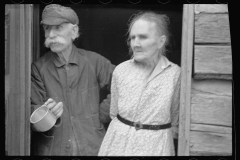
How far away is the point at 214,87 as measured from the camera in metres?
1.52

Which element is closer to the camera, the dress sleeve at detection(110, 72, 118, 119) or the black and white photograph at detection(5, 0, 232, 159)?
the black and white photograph at detection(5, 0, 232, 159)

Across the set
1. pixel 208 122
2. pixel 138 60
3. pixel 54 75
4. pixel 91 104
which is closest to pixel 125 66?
pixel 138 60

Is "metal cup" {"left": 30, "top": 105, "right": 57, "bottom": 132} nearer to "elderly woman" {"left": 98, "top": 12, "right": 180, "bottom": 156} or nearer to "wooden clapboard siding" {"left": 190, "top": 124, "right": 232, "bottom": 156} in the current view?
"elderly woman" {"left": 98, "top": 12, "right": 180, "bottom": 156}

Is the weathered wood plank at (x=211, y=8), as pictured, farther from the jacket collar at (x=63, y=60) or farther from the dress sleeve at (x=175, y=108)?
the jacket collar at (x=63, y=60)

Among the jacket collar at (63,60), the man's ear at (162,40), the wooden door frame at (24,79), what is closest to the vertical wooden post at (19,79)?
the wooden door frame at (24,79)

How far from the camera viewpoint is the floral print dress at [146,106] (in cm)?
159

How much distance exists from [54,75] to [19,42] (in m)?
0.24

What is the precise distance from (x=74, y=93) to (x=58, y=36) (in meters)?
0.29

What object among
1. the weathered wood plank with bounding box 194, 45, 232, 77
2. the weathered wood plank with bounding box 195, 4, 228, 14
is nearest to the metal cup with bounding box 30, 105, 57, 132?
the weathered wood plank with bounding box 194, 45, 232, 77

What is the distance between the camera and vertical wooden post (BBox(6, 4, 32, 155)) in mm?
1556

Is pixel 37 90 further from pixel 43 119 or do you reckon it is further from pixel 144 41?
pixel 144 41

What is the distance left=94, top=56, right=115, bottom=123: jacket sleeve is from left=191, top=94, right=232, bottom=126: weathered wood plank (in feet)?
1.40

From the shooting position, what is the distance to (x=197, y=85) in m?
1.53


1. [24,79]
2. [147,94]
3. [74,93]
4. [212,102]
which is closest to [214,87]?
[212,102]
